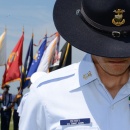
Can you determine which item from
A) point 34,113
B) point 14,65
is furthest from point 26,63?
point 34,113

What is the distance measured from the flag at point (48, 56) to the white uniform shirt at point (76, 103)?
34.2ft

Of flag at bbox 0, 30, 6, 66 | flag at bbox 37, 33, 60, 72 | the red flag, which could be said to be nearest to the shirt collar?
flag at bbox 37, 33, 60, 72

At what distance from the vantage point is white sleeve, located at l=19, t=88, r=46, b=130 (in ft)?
6.98

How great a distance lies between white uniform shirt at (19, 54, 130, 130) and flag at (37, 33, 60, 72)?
10.4 m

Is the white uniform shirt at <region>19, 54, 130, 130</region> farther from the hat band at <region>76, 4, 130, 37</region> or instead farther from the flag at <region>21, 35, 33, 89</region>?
the flag at <region>21, 35, 33, 89</region>

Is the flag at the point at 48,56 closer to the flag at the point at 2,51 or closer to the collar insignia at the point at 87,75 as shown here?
the flag at the point at 2,51

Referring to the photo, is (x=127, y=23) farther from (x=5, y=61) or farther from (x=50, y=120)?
(x=5, y=61)

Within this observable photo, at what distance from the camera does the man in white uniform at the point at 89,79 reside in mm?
1909

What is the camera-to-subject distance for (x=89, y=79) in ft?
6.73

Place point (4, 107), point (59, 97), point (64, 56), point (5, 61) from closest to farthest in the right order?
point (59, 97)
point (64, 56)
point (4, 107)
point (5, 61)

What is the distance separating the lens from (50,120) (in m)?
2.10

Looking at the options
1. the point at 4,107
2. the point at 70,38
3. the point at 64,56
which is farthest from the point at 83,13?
the point at 4,107

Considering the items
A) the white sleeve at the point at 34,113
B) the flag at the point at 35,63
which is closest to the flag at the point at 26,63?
the flag at the point at 35,63

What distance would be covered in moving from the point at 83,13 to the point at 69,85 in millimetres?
349
